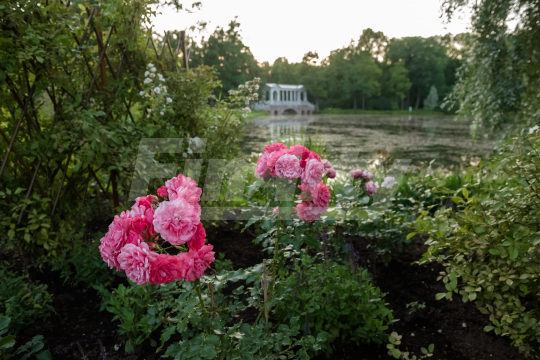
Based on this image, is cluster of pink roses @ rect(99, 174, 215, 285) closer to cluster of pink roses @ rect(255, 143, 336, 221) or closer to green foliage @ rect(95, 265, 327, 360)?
green foliage @ rect(95, 265, 327, 360)

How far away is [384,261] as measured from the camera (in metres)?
2.13

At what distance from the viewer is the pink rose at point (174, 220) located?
792 mm

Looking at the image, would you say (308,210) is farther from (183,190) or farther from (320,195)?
(183,190)

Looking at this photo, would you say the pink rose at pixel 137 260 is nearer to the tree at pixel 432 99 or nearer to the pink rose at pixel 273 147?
the pink rose at pixel 273 147

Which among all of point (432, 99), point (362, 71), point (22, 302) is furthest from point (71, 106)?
point (432, 99)

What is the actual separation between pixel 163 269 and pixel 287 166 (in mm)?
527

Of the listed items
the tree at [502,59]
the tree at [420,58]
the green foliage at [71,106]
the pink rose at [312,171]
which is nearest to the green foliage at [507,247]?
the pink rose at [312,171]

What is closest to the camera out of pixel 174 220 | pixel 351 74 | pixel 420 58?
pixel 174 220

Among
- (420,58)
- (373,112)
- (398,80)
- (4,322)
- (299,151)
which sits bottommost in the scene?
(4,322)

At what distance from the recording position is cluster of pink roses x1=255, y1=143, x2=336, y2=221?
3.76ft

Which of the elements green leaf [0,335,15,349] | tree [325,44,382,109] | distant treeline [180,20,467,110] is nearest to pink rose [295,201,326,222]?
green leaf [0,335,15,349]

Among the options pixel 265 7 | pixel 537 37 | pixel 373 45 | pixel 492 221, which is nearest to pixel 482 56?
pixel 537 37

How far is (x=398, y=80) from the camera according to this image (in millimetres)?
17797

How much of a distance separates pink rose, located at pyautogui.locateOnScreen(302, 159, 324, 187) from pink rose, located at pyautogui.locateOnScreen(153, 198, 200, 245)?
18.8 inches
